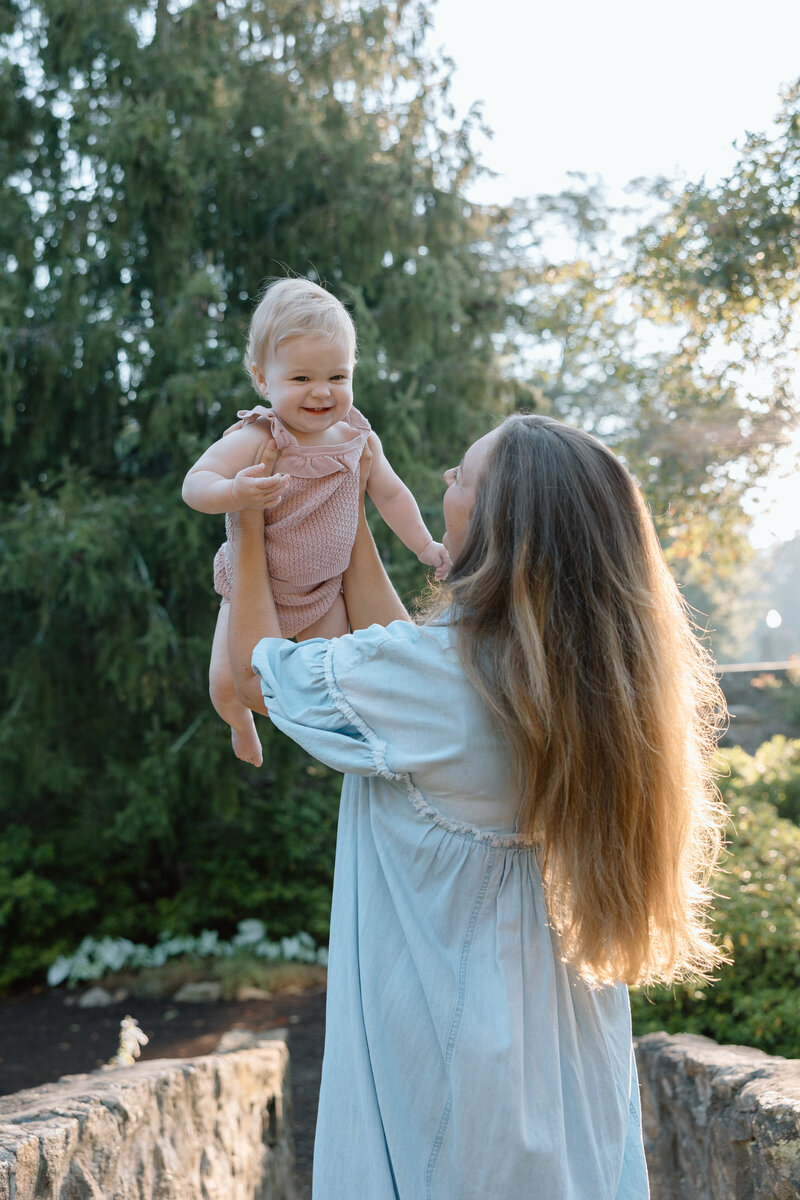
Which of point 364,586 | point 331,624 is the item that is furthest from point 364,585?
point 331,624

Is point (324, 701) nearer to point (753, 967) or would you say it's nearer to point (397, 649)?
point (397, 649)

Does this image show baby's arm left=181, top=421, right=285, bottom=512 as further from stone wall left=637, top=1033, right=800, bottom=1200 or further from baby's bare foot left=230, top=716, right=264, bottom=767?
stone wall left=637, top=1033, right=800, bottom=1200

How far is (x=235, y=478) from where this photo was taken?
1820mm

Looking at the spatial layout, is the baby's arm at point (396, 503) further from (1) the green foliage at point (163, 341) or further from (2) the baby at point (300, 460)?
(1) the green foliage at point (163, 341)

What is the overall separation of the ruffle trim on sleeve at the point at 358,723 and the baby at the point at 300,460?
37cm

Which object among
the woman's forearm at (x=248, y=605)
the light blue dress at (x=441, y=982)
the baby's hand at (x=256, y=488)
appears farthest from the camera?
the woman's forearm at (x=248, y=605)

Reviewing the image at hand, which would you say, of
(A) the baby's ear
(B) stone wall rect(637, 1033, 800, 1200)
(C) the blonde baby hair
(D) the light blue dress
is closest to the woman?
(D) the light blue dress

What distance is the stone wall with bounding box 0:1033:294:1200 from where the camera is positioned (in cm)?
203

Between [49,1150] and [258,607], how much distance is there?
113cm

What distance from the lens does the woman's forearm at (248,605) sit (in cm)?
190

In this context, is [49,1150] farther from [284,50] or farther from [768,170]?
[284,50]

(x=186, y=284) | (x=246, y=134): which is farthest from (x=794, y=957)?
(x=246, y=134)

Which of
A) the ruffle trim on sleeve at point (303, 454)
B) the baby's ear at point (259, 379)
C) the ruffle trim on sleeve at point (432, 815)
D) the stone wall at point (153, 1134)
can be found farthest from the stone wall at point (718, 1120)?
the baby's ear at point (259, 379)

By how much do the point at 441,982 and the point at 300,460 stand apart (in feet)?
3.20
